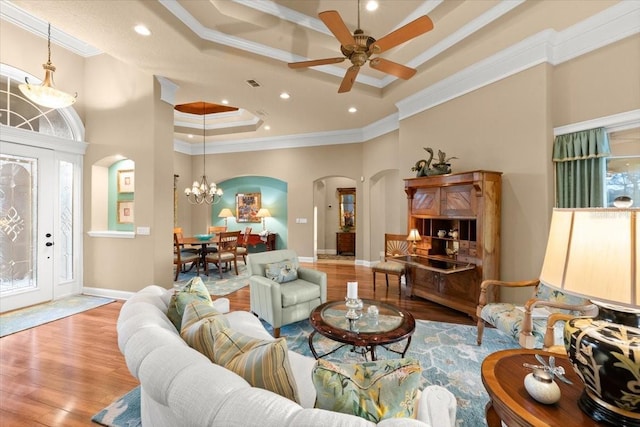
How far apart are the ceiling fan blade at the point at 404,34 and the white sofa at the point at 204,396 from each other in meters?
2.59

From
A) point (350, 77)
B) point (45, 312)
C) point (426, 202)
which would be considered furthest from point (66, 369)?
point (426, 202)

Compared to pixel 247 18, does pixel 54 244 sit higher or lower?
lower

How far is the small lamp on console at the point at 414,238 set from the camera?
4.45 m

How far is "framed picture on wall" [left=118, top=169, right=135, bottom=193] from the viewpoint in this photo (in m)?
4.90

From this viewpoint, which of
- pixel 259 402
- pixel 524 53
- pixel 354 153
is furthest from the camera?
pixel 354 153

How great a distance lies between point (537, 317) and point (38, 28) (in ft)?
23.2

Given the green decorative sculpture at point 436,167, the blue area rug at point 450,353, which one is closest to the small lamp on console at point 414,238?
the green decorative sculpture at point 436,167

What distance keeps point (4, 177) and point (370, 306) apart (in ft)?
16.8

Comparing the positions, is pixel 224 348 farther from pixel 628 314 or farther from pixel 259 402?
pixel 628 314

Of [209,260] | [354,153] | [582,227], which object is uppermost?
[354,153]

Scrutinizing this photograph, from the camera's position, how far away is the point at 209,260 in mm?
5977

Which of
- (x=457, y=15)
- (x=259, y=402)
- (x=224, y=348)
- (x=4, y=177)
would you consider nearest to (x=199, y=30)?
(x=457, y=15)

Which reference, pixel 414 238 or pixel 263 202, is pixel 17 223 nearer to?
pixel 263 202

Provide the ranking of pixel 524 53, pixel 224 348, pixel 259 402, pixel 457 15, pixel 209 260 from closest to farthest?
1. pixel 259 402
2. pixel 224 348
3. pixel 457 15
4. pixel 524 53
5. pixel 209 260
